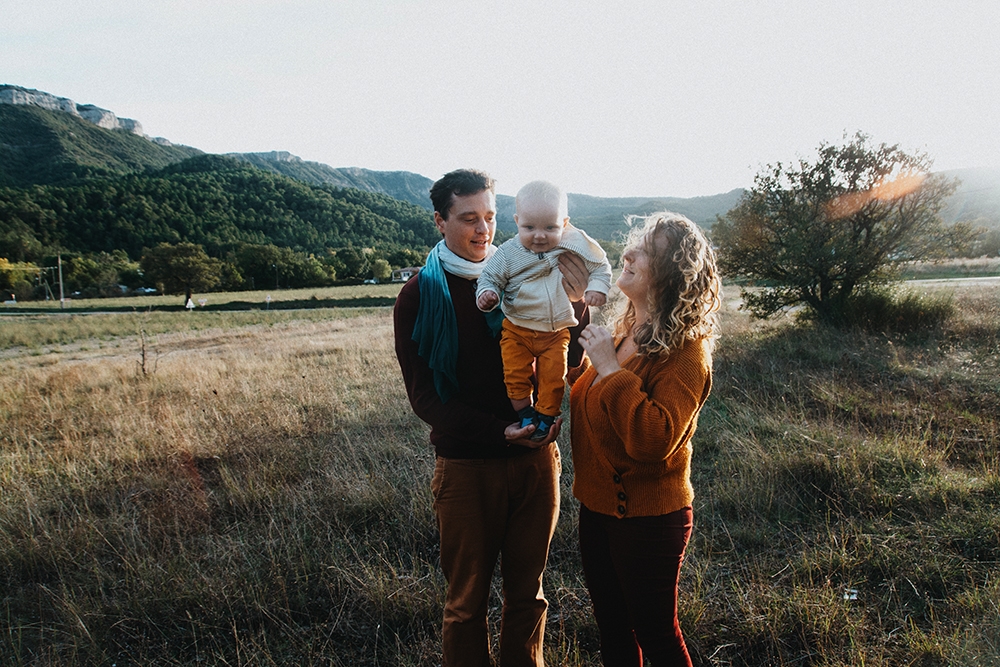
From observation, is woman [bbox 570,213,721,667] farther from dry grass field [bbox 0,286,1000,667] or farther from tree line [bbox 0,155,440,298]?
tree line [bbox 0,155,440,298]

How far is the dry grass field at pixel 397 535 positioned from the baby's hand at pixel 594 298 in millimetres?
1852

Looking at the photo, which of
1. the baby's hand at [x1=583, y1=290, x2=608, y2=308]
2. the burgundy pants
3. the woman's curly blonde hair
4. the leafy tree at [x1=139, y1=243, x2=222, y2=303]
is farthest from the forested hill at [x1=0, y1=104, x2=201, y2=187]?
the burgundy pants

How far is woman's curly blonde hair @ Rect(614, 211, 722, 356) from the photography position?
1.84 m

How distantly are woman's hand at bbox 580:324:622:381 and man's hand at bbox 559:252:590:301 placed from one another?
0.25 meters

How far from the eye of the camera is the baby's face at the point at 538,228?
2166mm

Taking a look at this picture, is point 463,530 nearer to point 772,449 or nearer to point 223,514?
point 223,514

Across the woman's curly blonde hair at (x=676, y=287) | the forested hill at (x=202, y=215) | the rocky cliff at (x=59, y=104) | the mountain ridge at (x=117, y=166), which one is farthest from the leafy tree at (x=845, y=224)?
the rocky cliff at (x=59, y=104)

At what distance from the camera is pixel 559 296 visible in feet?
6.98

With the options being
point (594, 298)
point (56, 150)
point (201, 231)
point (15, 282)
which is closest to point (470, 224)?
point (594, 298)

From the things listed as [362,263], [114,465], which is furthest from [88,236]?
[114,465]

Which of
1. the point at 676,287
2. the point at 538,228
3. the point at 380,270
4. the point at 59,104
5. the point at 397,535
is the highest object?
the point at 59,104

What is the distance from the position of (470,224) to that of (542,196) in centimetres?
36

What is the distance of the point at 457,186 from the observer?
86.5 inches

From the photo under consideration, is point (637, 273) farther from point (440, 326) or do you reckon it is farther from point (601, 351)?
point (440, 326)
